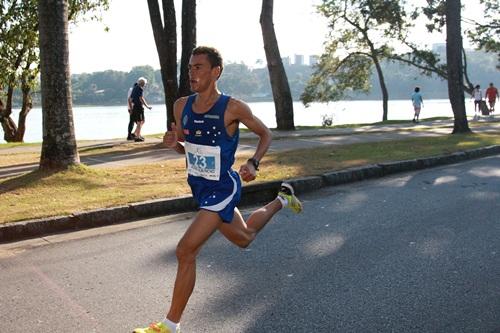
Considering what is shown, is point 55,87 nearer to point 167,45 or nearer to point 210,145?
point 210,145

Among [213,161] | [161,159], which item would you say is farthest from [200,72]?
[161,159]

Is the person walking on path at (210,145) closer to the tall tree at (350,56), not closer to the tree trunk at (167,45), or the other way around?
the tree trunk at (167,45)

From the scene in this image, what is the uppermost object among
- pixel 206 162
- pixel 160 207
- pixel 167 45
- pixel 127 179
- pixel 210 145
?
pixel 167 45

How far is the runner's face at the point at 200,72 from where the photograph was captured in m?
3.82

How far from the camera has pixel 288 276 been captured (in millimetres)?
4902

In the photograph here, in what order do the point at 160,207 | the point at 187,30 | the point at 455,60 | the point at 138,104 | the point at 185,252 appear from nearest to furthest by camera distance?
the point at 185,252 → the point at 160,207 → the point at 187,30 → the point at 138,104 → the point at 455,60

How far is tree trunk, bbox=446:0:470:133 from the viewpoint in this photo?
1717 cm

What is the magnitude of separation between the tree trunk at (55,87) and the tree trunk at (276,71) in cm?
1252

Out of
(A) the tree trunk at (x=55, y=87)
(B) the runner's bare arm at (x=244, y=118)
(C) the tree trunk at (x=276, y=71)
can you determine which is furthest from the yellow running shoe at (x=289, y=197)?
(C) the tree trunk at (x=276, y=71)

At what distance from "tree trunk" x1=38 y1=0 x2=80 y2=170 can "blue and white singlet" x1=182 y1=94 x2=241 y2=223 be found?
5.39 metres

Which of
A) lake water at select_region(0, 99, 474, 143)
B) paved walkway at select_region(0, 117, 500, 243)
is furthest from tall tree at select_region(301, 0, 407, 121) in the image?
paved walkway at select_region(0, 117, 500, 243)

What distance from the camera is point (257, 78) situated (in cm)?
10162

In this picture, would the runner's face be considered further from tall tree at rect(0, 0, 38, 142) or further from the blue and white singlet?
tall tree at rect(0, 0, 38, 142)

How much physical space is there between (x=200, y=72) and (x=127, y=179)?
561 cm
